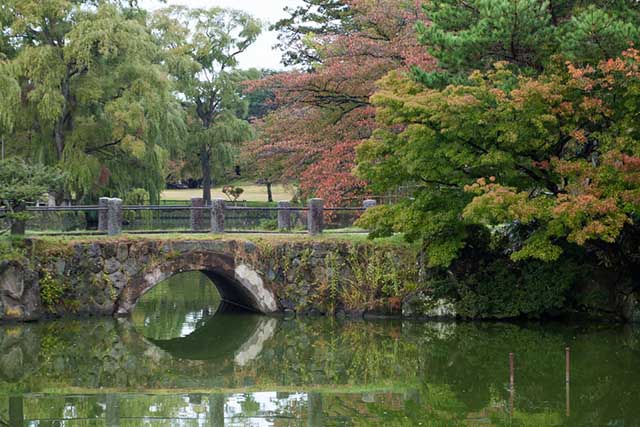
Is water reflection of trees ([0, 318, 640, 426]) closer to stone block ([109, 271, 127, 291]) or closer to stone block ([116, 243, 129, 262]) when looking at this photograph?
stone block ([109, 271, 127, 291])

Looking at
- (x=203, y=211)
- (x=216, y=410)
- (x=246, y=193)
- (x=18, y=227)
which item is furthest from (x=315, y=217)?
(x=246, y=193)

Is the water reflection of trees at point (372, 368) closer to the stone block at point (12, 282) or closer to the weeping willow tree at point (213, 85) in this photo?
the stone block at point (12, 282)

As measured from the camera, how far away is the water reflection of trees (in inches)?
542

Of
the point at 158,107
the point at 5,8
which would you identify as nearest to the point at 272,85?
the point at 158,107

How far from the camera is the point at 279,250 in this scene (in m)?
22.7

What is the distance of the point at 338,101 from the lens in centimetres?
2880

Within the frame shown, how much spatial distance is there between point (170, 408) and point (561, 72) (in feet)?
33.2

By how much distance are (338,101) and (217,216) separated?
7.15 m

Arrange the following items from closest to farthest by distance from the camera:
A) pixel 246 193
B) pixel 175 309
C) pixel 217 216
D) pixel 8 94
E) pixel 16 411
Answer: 1. pixel 16 411
2. pixel 217 216
3. pixel 8 94
4. pixel 175 309
5. pixel 246 193

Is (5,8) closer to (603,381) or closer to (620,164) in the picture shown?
(620,164)

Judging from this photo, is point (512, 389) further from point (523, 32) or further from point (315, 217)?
point (315, 217)

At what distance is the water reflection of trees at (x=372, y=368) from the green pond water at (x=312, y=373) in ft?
0.09

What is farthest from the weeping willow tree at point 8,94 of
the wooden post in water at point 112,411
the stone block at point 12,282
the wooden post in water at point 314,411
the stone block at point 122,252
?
the wooden post in water at point 314,411

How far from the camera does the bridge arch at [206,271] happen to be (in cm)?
2191
